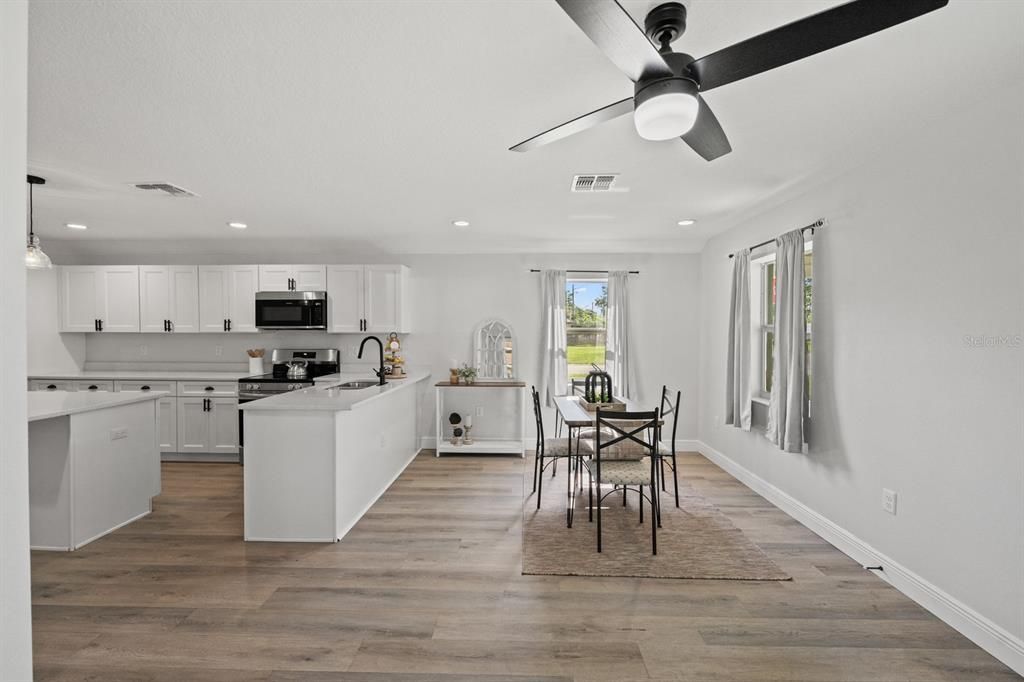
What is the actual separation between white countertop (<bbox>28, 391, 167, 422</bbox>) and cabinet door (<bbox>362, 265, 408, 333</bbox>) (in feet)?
7.23

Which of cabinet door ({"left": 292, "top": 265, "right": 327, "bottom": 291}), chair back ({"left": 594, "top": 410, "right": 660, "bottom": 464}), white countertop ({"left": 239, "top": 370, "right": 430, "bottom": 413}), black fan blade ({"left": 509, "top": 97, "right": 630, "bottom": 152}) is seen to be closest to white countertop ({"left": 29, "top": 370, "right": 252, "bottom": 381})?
cabinet door ({"left": 292, "top": 265, "right": 327, "bottom": 291})

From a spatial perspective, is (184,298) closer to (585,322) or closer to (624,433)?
(585,322)

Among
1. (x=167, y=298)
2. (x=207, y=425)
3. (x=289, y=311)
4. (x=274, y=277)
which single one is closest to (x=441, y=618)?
(x=289, y=311)

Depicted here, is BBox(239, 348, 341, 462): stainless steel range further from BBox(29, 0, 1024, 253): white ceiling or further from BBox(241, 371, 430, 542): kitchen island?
BBox(241, 371, 430, 542): kitchen island

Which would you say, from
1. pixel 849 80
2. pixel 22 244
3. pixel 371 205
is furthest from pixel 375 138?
pixel 849 80

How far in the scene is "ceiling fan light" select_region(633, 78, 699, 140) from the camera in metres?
1.46

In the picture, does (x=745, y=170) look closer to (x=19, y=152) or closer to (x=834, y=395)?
(x=834, y=395)

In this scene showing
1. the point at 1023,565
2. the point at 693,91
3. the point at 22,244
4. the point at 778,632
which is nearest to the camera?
the point at 22,244

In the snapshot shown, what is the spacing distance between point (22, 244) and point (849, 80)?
2.75m

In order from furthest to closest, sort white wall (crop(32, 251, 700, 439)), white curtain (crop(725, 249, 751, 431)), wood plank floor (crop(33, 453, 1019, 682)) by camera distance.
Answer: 1. white wall (crop(32, 251, 700, 439))
2. white curtain (crop(725, 249, 751, 431))
3. wood plank floor (crop(33, 453, 1019, 682))

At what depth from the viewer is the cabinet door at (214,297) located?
5.44 metres

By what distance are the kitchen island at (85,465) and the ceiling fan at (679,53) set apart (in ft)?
11.3

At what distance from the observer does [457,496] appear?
4.11m

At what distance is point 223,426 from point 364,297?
2.05 m
